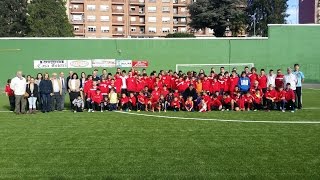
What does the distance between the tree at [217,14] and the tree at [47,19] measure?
20.8 m

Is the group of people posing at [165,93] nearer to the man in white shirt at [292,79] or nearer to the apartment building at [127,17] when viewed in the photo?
the man in white shirt at [292,79]

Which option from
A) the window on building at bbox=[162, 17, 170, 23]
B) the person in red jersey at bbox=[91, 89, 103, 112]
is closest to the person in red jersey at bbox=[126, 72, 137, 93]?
the person in red jersey at bbox=[91, 89, 103, 112]

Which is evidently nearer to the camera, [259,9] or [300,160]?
[300,160]

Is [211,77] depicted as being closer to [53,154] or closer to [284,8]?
[53,154]

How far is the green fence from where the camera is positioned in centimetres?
3266

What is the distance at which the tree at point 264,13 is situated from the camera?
71438 millimetres

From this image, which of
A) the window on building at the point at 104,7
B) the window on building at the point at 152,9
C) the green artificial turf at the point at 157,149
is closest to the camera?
the green artificial turf at the point at 157,149

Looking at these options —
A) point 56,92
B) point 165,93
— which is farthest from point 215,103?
point 56,92

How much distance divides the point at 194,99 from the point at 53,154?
9.38 meters

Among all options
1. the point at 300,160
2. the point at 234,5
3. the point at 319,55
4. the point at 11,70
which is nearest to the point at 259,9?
the point at 234,5

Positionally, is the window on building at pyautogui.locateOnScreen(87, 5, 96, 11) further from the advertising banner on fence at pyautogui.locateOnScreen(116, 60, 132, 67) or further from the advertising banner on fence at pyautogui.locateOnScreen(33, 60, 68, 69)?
the advertising banner on fence at pyautogui.locateOnScreen(33, 60, 68, 69)

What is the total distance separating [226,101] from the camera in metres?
17.2

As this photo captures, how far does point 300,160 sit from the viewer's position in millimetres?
7906

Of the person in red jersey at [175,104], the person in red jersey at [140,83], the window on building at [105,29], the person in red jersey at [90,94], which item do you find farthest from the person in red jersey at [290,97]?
the window on building at [105,29]
